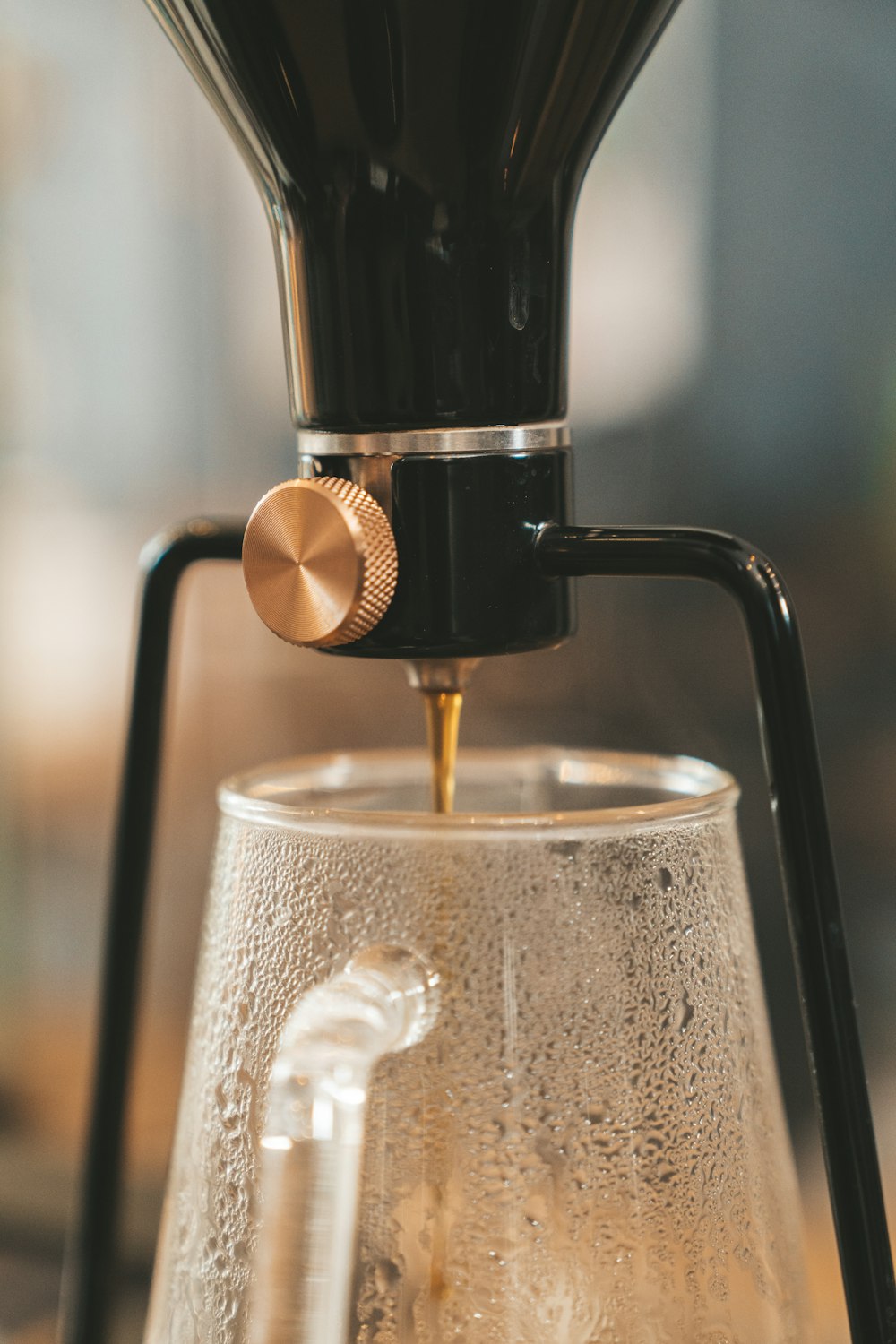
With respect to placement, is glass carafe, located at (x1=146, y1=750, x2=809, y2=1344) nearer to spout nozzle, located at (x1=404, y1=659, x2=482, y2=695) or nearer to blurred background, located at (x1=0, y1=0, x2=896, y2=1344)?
spout nozzle, located at (x1=404, y1=659, x2=482, y2=695)

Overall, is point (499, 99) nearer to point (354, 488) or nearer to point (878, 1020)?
point (354, 488)

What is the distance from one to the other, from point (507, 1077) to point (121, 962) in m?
0.16

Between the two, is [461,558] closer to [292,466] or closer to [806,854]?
[806,854]

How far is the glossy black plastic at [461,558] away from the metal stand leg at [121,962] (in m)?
0.10

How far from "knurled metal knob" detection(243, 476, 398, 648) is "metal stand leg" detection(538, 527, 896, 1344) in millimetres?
40

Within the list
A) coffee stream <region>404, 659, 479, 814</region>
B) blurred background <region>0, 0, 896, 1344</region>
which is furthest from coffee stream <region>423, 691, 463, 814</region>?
blurred background <region>0, 0, 896, 1344</region>

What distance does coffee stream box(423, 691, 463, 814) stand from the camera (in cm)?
33

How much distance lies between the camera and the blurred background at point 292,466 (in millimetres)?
627

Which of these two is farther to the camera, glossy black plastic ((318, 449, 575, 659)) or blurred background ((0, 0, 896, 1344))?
blurred background ((0, 0, 896, 1344))

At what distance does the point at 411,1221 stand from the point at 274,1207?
1.8 inches

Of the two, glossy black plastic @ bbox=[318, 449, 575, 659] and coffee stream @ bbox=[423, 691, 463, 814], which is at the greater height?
glossy black plastic @ bbox=[318, 449, 575, 659]

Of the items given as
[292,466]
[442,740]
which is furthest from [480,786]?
[292,466]

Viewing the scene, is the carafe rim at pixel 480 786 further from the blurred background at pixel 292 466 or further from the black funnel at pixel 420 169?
the blurred background at pixel 292 466

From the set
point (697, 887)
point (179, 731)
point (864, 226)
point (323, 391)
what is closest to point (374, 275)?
point (323, 391)
